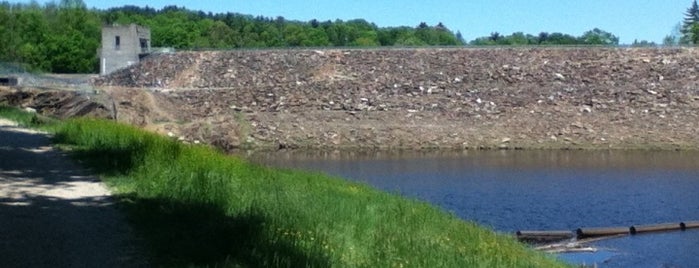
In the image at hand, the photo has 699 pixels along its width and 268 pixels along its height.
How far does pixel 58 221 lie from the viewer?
1326 cm

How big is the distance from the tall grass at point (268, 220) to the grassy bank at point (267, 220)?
16mm

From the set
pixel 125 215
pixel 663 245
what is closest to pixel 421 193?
pixel 663 245

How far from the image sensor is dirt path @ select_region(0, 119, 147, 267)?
36.1ft

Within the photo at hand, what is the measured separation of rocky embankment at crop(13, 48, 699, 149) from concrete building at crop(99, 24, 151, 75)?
152 inches

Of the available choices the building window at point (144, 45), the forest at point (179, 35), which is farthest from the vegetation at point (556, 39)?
the building window at point (144, 45)

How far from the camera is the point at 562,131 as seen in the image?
58.3 m

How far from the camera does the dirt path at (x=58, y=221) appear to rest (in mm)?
11008

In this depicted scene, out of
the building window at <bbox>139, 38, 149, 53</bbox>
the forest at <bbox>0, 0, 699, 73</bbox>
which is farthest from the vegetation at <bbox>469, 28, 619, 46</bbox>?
the building window at <bbox>139, 38, 149, 53</bbox>

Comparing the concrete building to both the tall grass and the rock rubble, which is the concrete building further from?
the tall grass

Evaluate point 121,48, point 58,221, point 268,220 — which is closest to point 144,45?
point 121,48

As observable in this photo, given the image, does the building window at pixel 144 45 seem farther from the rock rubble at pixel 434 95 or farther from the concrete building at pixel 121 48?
the rock rubble at pixel 434 95

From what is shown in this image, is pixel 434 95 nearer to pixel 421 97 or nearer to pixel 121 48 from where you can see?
pixel 421 97

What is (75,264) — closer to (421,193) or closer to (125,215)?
(125,215)

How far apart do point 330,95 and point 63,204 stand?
5042cm
